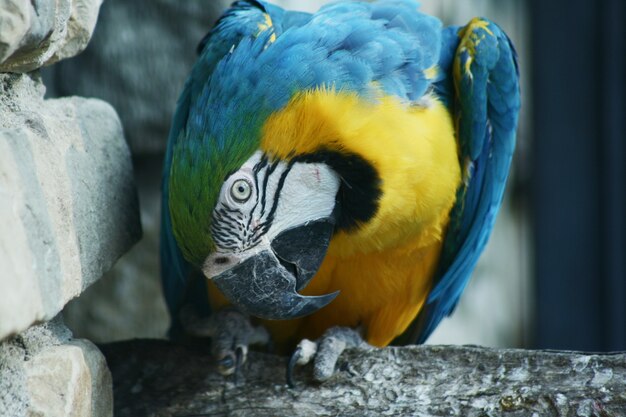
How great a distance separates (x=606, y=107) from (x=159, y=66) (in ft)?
4.38

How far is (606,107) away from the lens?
2422 mm

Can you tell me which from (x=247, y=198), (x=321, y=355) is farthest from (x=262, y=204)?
(x=321, y=355)

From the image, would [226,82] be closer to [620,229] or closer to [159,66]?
[159,66]

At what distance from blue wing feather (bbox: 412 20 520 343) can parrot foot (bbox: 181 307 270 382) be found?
393 mm

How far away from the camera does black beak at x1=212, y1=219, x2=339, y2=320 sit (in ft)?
4.16

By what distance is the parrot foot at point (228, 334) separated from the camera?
1.37 meters

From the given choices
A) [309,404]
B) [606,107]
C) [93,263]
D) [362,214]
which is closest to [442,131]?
[362,214]

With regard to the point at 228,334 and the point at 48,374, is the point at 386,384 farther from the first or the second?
the point at 48,374

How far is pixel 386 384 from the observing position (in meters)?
1.23

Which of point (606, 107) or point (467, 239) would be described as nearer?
point (467, 239)

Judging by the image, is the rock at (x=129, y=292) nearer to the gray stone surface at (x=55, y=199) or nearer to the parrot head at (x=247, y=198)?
the gray stone surface at (x=55, y=199)

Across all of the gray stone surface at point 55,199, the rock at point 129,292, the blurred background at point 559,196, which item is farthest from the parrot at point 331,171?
the blurred background at point 559,196

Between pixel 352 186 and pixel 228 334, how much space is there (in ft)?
1.29

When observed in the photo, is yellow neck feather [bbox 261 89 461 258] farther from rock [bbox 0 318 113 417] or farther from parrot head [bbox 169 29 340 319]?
rock [bbox 0 318 113 417]
